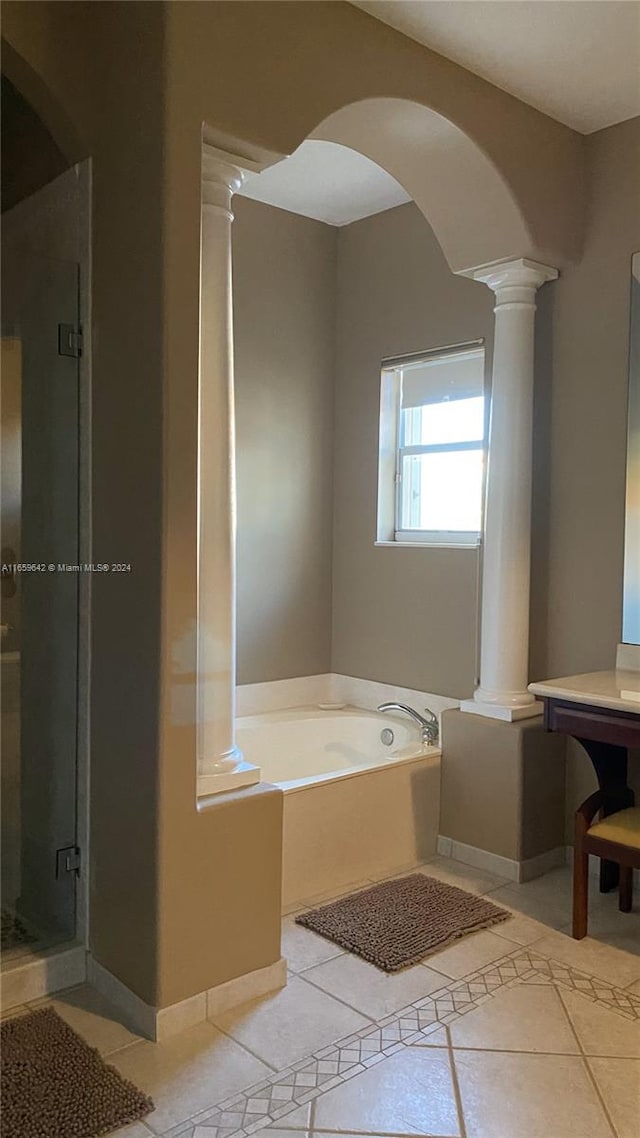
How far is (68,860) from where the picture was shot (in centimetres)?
242

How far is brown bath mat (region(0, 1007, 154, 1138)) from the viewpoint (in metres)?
1.78

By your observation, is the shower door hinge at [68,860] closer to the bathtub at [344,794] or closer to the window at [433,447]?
the bathtub at [344,794]

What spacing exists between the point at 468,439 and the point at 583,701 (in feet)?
4.61

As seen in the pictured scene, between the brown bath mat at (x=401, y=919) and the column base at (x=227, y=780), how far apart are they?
2.10ft

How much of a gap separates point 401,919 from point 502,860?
53 centimetres

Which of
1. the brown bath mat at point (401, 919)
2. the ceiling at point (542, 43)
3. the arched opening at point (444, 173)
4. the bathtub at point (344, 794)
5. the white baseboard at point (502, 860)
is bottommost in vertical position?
the brown bath mat at point (401, 919)

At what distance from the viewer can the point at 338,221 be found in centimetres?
399

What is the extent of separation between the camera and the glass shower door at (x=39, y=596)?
2391 millimetres

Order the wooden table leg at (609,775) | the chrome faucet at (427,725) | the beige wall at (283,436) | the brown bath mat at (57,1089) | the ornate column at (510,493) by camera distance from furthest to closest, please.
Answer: the beige wall at (283,436), the chrome faucet at (427,725), the ornate column at (510,493), the wooden table leg at (609,775), the brown bath mat at (57,1089)

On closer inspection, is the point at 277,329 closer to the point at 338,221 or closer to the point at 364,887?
the point at 338,221

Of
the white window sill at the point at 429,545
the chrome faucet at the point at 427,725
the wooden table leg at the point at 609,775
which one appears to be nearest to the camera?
the wooden table leg at the point at 609,775

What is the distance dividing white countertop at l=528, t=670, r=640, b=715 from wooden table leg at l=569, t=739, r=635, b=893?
0.64 ft

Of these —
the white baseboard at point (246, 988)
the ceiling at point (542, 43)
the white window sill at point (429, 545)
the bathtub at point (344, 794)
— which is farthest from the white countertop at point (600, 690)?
the ceiling at point (542, 43)

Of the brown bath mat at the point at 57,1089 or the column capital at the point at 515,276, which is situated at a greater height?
the column capital at the point at 515,276
